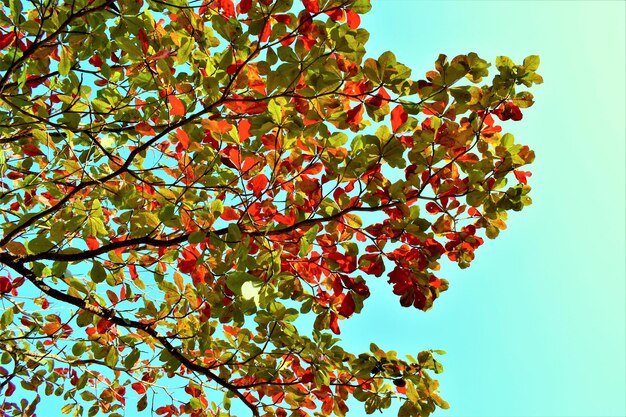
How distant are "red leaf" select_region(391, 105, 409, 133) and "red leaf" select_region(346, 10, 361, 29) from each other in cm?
38

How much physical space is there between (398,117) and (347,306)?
2.68ft

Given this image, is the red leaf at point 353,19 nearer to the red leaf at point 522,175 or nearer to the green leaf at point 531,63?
the green leaf at point 531,63

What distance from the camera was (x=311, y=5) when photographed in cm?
194

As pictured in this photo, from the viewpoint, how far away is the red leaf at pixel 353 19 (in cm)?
195

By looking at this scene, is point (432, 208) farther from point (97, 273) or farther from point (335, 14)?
point (97, 273)

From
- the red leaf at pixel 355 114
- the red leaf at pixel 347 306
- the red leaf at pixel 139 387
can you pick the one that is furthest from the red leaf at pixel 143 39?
the red leaf at pixel 139 387

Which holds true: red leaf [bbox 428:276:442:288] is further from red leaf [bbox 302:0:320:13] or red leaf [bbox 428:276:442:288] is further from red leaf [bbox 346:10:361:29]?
red leaf [bbox 302:0:320:13]

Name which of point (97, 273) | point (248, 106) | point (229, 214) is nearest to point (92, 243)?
point (97, 273)

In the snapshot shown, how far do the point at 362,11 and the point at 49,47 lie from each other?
52.9 inches

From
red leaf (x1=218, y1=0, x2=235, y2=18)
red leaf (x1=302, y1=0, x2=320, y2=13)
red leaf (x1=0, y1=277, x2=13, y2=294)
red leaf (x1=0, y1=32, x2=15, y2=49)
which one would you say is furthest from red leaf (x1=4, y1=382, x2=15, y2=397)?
red leaf (x1=302, y1=0, x2=320, y2=13)

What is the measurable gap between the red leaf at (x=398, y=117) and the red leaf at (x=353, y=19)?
1.26 feet

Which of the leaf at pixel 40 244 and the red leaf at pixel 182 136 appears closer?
the red leaf at pixel 182 136

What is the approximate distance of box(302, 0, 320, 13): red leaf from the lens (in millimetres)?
1938

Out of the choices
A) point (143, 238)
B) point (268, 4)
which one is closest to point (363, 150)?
point (268, 4)
